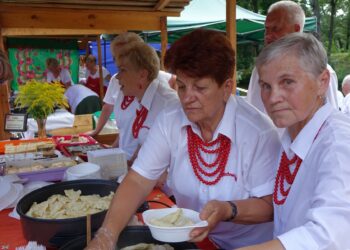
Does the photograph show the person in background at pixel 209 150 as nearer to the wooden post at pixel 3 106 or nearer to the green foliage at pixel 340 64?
the wooden post at pixel 3 106

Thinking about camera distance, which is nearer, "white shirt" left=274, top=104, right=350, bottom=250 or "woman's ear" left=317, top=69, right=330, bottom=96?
"white shirt" left=274, top=104, right=350, bottom=250

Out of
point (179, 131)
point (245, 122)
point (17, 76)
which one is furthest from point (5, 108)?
point (17, 76)

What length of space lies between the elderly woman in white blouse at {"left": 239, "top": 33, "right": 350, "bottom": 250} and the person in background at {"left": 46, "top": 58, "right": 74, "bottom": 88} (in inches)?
264

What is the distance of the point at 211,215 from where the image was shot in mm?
1092

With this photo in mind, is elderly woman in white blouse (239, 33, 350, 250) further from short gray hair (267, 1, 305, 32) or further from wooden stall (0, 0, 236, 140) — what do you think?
wooden stall (0, 0, 236, 140)

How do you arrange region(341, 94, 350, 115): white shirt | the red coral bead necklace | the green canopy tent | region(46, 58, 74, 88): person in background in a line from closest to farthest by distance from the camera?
the red coral bead necklace
region(341, 94, 350, 115): white shirt
the green canopy tent
region(46, 58, 74, 88): person in background

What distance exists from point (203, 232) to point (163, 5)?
10.5ft

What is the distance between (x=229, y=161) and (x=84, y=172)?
0.74 metres

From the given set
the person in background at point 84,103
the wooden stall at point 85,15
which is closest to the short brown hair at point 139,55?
the wooden stall at point 85,15

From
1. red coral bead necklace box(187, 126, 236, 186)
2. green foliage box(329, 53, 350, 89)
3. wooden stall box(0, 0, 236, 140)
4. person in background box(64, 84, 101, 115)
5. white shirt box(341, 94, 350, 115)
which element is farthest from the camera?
green foliage box(329, 53, 350, 89)

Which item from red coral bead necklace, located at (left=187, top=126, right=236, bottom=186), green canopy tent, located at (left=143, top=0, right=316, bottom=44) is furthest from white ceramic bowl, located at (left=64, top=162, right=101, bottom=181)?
green canopy tent, located at (left=143, top=0, right=316, bottom=44)

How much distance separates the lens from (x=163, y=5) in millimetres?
3746

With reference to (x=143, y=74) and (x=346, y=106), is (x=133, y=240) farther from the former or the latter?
(x=346, y=106)

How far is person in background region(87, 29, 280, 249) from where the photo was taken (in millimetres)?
1273
